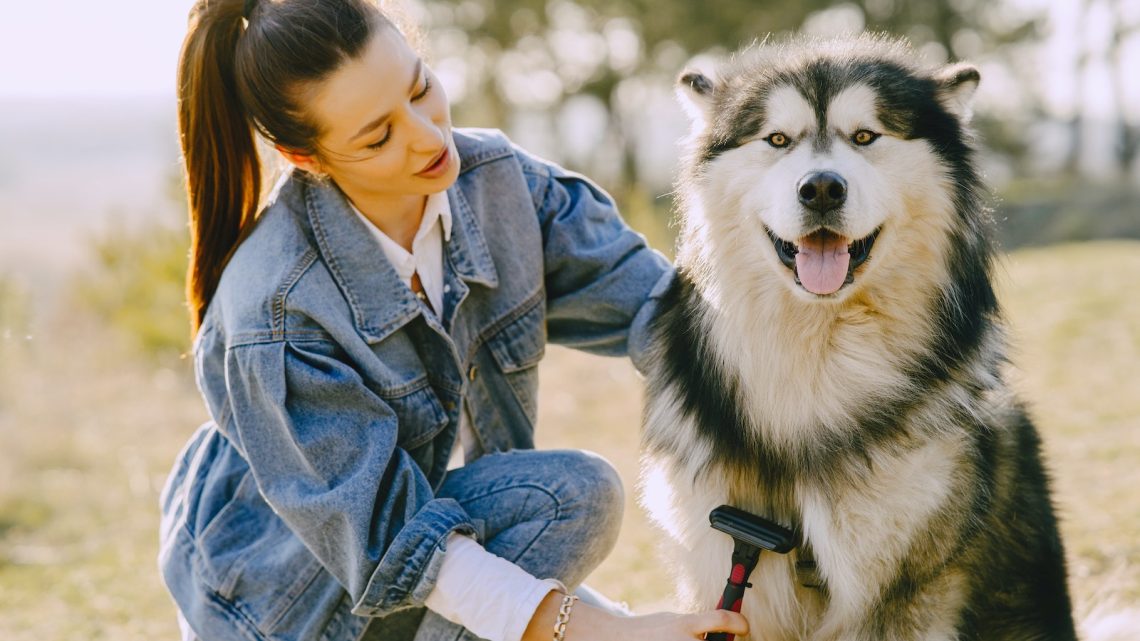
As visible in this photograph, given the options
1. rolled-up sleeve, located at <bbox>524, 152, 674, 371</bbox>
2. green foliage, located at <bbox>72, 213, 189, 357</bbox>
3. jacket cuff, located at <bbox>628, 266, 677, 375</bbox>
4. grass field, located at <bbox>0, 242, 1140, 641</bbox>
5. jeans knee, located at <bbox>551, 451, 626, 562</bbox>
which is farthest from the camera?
green foliage, located at <bbox>72, 213, 189, 357</bbox>

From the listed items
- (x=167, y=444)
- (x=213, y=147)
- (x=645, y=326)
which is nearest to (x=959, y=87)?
(x=645, y=326)

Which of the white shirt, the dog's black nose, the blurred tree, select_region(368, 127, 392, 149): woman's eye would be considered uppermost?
select_region(368, 127, 392, 149): woman's eye

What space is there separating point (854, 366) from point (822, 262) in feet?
0.79

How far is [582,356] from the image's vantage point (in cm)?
795

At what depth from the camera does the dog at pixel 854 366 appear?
1993 mm

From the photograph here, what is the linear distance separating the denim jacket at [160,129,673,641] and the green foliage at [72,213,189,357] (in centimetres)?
499

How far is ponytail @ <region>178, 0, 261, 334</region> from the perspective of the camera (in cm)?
205

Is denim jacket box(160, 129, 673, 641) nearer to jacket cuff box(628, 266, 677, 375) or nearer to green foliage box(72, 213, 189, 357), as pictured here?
jacket cuff box(628, 266, 677, 375)

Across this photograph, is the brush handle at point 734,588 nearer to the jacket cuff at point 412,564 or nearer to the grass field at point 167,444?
the jacket cuff at point 412,564

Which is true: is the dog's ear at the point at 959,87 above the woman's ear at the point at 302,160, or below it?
above

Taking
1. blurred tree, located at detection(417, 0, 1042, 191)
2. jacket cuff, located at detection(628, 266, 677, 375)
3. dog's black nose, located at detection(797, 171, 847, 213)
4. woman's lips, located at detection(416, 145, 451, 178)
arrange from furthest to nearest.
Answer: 1. blurred tree, located at detection(417, 0, 1042, 191)
2. jacket cuff, located at detection(628, 266, 677, 375)
3. woman's lips, located at detection(416, 145, 451, 178)
4. dog's black nose, located at detection(797, 171, 847, 213)

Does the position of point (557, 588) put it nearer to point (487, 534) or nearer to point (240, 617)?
point (487, 534)

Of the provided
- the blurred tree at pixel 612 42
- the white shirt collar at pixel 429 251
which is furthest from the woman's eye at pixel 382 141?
the blurred tree at pixel 612 42

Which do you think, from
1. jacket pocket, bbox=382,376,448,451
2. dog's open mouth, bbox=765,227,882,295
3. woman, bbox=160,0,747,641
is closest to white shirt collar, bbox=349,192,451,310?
woman, bbox=160,0,747,641
